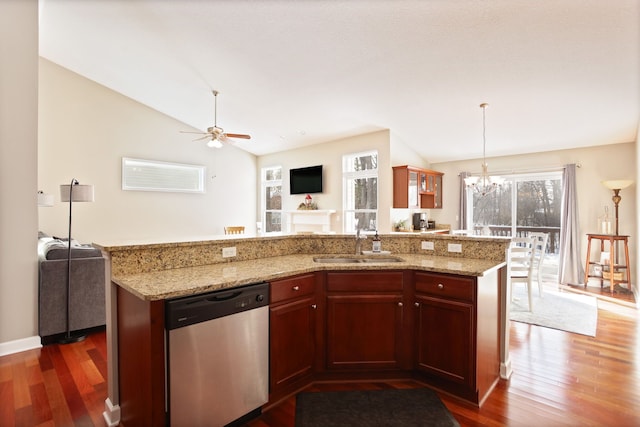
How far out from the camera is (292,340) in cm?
220

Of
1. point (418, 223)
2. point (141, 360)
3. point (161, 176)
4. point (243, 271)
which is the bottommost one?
point (141, 360)

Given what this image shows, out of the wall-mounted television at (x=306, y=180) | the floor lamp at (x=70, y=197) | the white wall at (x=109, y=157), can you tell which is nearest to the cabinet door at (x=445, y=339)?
the floor lamp at (x=70, y=197)

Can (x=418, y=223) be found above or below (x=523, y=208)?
below

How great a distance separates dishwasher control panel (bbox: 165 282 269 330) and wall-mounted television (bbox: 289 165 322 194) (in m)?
5.01

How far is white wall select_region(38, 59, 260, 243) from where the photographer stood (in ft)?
17.1

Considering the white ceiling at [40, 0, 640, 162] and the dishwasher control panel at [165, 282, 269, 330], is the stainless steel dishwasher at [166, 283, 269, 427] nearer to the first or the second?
the dishwasher control panel at [165, 282, 269, 330]

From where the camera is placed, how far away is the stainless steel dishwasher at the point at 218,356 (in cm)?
164

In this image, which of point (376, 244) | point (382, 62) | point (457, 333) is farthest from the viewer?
point (382, 62)

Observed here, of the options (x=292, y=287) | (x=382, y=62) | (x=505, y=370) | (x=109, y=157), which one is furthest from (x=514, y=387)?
(x=109, y=157)

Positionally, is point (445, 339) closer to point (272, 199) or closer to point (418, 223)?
point (418, 223)

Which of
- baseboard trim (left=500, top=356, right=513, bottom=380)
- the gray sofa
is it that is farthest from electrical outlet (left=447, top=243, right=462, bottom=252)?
the gray sofa

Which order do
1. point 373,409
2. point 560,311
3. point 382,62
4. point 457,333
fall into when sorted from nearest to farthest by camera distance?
point 373,409 < point 457,333 < point 382,62 < point 560,311

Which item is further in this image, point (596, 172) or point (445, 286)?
point (596, 172)

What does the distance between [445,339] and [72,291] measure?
3.58 metres
